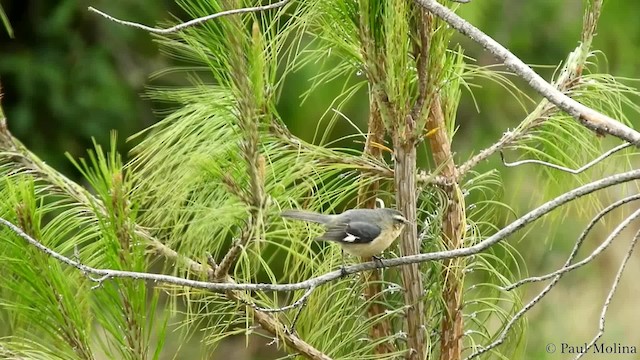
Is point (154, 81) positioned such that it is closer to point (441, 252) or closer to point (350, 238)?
point (350, 238)

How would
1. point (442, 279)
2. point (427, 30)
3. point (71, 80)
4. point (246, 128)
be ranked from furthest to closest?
point (71, 80) < point (442, 279) < point (427, 30) < point (246, 128)

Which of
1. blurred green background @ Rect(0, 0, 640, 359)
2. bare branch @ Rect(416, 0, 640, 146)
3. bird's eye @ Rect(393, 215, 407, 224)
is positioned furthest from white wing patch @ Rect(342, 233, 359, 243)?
blurred green background @ Rect(0, 0, 640, 359)

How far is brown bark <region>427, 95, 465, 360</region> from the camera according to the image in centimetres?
118

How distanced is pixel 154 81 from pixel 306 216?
250 centimetres

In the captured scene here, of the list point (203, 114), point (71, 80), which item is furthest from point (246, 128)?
point (71, 80)

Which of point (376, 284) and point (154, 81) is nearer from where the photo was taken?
point (376, 284)

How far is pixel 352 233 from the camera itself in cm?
125

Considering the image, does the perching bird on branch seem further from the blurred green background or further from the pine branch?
the blurred green background

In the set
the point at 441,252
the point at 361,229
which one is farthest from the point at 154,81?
the point at 441,252

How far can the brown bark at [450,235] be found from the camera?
1.18 meters

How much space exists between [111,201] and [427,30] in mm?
403

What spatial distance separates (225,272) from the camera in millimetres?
1038

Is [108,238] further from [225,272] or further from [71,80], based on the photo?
[71,80]

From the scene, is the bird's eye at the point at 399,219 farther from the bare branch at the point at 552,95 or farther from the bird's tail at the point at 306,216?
the bare branch at the point at 552,95
